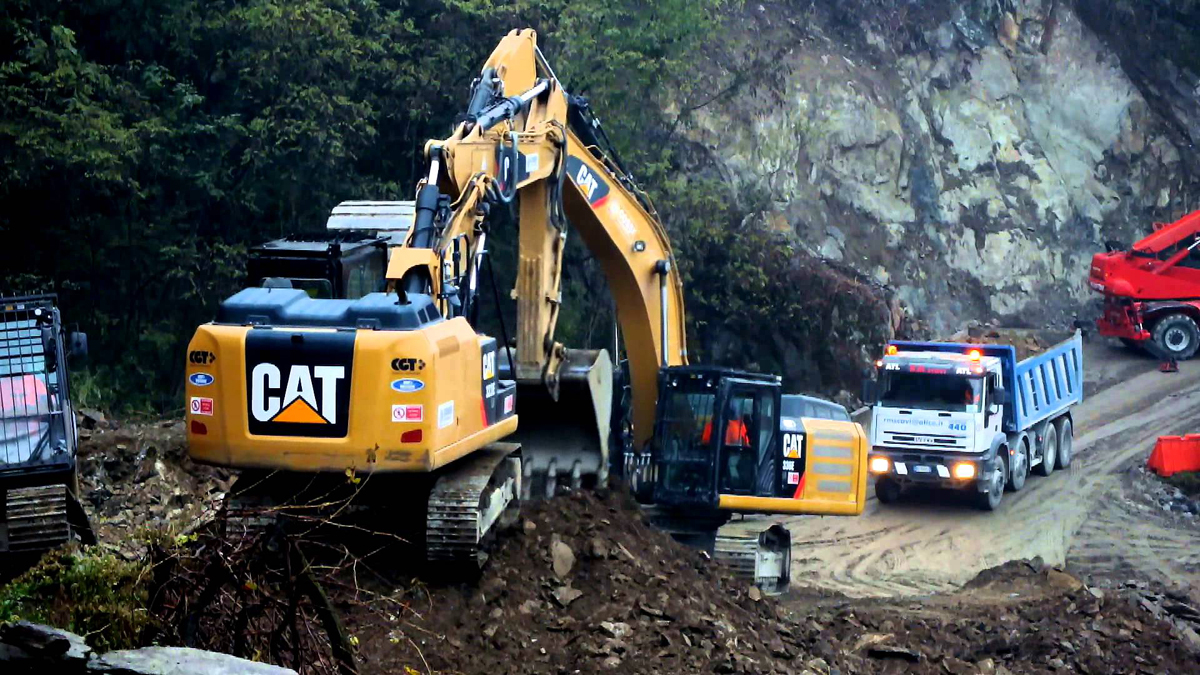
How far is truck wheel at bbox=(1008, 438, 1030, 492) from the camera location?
23516 millimetres

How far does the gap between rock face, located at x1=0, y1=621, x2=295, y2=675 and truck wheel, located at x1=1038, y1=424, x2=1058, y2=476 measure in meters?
19.8

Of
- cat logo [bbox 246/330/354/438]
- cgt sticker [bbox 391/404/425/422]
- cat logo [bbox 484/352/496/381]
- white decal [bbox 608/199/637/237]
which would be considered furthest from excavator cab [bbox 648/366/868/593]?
cat logo [bbox 246/330/354/438]

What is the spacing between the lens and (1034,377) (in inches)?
948

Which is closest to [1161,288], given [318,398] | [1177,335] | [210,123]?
[1177,335]

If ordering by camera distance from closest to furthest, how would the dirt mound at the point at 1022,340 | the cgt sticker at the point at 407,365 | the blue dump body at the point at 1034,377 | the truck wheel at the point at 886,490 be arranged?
the cgt sticker at the point at 407,365 → the truck wheel at the point at 886,490 → the blue dump body at the point at 1034,377 → the dirt mound at the point at 1022,340

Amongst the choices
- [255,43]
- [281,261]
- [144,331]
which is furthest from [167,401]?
[281,261]

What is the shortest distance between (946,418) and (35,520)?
556 inches

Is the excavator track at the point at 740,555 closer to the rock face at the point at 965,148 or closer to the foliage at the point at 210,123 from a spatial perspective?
the foliage at the point at 210,123

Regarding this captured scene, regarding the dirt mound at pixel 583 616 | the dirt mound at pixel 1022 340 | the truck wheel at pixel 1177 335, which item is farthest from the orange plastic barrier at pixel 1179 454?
the dirt mound at pixel 583 616

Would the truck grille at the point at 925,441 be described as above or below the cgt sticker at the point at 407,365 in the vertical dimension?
below

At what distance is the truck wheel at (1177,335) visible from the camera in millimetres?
31797

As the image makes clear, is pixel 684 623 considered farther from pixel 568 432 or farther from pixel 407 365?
pixel 568 432

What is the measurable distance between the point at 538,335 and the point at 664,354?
2.62 metres

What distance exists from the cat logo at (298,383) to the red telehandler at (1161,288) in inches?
964
